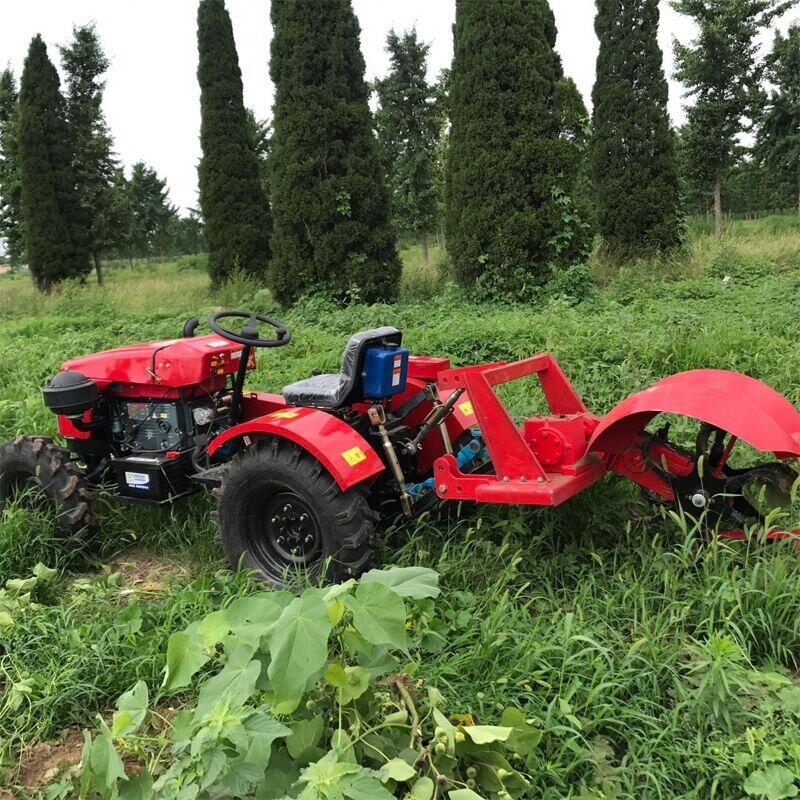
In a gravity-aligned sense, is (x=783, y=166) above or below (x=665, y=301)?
above

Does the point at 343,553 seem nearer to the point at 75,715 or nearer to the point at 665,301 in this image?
the point at 75,715

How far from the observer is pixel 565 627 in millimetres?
2453

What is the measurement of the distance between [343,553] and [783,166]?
25.2 m

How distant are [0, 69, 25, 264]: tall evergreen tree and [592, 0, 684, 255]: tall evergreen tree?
50.0 feet

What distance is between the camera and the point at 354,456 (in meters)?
2.91

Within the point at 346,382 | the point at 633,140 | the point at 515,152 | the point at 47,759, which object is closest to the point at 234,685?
the point at 47,759

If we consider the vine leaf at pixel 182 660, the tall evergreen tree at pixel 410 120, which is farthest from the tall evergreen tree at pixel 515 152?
the tall evergreen tree at pixel 410 120

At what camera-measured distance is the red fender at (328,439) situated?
2.85m

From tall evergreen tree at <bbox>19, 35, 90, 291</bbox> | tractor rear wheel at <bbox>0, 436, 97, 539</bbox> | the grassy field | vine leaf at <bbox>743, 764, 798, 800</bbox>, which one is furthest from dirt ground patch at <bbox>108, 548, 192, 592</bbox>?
tall evergreen tree at <bbox>19, 35, 90, 291</bbox>

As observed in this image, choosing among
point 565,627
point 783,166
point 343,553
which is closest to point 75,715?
point 343,553

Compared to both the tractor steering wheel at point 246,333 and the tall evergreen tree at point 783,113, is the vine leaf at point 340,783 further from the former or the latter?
the tall evergreen tree at point 783,113

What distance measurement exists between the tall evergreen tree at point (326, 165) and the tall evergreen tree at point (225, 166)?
A: 4.83m

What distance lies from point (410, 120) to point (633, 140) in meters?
8.68

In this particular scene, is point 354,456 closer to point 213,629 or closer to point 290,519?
point 290,519
